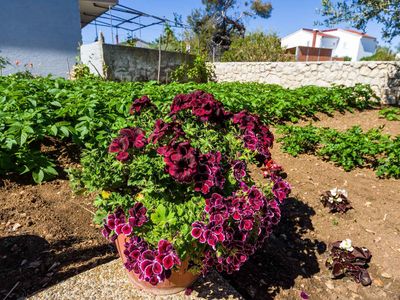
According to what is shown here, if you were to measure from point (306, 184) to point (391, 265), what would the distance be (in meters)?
1.30

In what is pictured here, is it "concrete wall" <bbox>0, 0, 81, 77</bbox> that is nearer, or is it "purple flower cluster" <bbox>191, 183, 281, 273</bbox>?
"purple flower cluster" <bbox>191, 183, 281, 273</bbox>

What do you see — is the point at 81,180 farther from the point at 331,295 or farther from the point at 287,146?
the point at 287,146

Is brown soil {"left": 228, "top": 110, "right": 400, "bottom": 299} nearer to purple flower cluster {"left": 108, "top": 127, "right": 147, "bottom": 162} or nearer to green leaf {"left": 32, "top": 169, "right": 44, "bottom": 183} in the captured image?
purple flower cluster {"left": 108, "top": 127, "right": 147, "bottom": 162}

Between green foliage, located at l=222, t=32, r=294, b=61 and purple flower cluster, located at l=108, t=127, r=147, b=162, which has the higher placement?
green foliage, located at l=222, t=32, r=294, b=61

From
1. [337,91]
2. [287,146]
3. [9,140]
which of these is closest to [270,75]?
[337,91]

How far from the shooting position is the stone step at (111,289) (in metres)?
1.65

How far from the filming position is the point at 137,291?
1.71 metres

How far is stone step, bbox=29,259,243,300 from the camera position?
5.42ft

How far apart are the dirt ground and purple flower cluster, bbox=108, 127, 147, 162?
37.0 inches

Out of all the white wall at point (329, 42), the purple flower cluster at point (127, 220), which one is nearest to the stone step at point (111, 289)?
the purple flower cluster at point (127, 220)

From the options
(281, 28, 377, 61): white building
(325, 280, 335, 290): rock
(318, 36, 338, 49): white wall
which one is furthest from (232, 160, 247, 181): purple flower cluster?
(318, 36, 338, 49): white wall

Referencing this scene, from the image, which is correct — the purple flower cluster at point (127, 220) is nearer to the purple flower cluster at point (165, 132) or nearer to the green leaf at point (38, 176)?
the purple flower cluster at point (165, 132)

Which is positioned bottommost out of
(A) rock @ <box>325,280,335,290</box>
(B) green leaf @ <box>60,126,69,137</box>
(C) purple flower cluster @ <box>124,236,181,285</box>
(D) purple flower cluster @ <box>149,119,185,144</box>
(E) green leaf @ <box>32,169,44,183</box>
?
(A) rock @ <box>325,280,335,290</box>

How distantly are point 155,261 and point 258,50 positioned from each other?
13.4 m
